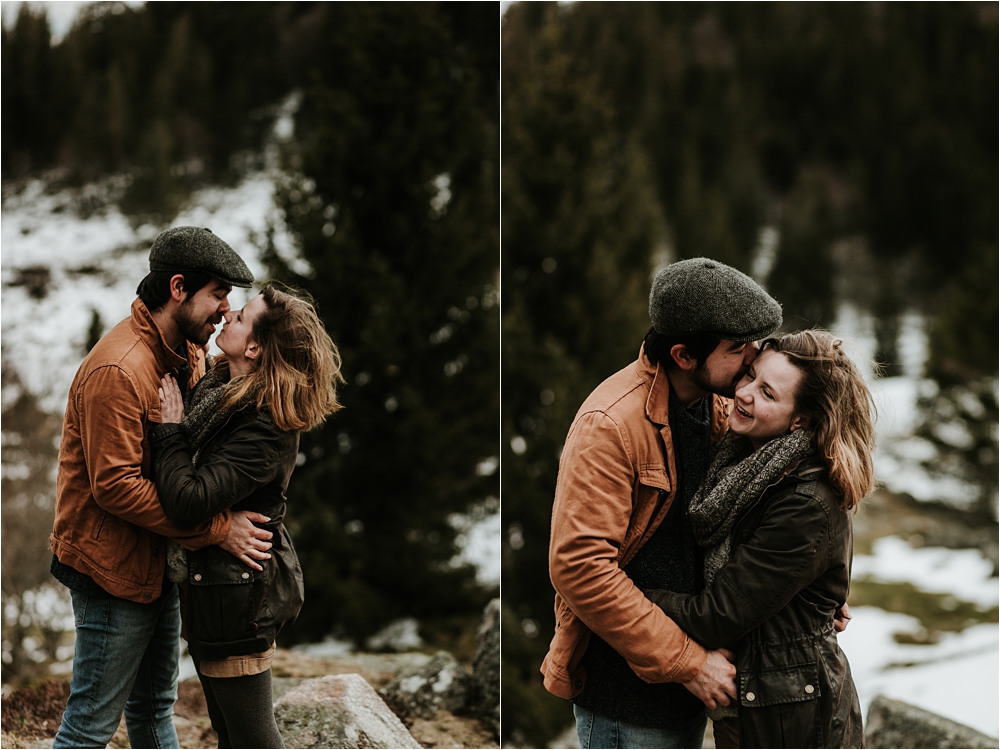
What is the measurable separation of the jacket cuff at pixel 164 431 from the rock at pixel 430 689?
1.84m

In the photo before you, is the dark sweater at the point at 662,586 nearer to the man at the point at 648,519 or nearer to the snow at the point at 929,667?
the man at the point at 648,519

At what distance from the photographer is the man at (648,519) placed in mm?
1707

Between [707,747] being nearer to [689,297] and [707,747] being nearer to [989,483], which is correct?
[689,297]

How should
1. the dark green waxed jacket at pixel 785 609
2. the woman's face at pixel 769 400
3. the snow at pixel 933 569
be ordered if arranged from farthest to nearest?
the snow at pixel 933 569
the woman's face at pixel 769 400
the dark green waxed jacket at pixel 785 609

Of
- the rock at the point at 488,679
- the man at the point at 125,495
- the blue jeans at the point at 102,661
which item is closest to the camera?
the man at the point at 125,495

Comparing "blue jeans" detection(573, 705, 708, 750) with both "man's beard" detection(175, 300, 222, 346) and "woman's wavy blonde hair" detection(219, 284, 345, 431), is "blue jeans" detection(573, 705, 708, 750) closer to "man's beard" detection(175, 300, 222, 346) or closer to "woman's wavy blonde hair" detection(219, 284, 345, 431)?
"woman's wavy blonde hair" detection(219, 284, 345, 431)

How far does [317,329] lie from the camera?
2.04 m

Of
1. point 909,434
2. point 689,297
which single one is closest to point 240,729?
point 689,297

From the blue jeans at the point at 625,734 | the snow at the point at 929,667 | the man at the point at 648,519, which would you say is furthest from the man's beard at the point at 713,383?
the snow at the point at 929,667

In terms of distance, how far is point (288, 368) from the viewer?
6.44 feet

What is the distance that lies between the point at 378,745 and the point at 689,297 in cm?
196

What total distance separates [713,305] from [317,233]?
370 cm

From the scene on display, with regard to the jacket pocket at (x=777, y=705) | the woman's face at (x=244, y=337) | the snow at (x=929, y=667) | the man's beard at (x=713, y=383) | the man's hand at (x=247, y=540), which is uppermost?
the woman's face at (x=244, y=337)

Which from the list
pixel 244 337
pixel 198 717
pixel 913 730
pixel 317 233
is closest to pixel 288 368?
pixel 244 337
